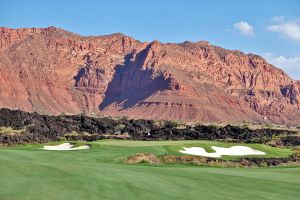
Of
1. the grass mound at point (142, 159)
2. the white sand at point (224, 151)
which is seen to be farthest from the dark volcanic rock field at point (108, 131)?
the grass mound at point (142, 159)

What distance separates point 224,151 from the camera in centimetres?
3494

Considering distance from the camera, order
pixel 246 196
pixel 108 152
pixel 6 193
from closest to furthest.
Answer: pixel 6 193 < pixel 246 196 < pixel 108 152

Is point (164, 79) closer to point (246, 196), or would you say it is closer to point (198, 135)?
point (198, 135)

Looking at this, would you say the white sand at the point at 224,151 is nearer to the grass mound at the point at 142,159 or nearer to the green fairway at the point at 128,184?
the grass mound at the point at 142,159

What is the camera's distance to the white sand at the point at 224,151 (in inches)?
1320

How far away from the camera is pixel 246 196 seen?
14086 mm

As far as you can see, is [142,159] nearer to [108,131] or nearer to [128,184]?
[128,184]

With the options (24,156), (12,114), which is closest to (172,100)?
(12,114)

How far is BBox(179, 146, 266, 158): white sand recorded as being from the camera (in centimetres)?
3353

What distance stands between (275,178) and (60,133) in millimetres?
42303

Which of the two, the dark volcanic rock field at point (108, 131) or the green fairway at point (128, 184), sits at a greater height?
the dark volcanic rock field at point (108, 131)

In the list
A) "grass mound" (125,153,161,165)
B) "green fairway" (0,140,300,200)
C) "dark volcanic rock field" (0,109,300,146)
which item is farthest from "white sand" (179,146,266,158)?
"dark volcanic rock field" (0,109,300,146)

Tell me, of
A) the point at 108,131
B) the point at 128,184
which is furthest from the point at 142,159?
the point at 108,131

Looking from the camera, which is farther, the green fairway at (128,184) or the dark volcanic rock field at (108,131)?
the dark volcanic rock field at (108,131)
